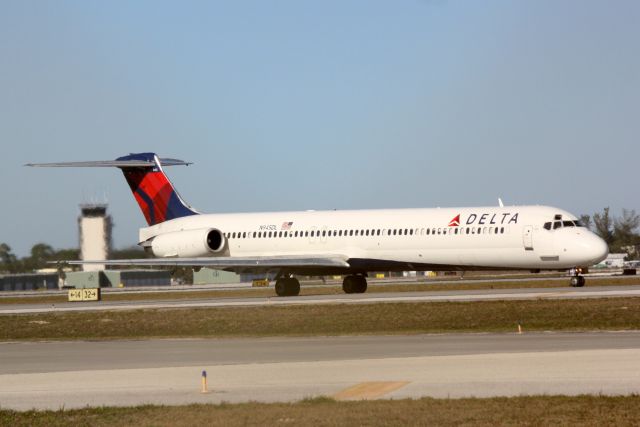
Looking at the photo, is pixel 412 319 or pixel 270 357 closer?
pixel 270 357

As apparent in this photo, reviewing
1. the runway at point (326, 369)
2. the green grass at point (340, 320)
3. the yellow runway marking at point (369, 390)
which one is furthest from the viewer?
the green grass at point (340, 320)

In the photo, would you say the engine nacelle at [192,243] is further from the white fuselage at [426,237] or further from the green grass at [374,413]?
the green grass at [374,413]

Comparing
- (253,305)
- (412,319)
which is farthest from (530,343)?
(253,305)

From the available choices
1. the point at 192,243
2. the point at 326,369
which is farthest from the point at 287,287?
the point at 326,369

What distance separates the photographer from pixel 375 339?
30.6 meters

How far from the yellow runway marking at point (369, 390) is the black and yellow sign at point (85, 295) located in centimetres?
4737

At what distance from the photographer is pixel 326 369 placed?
2256 centimetres

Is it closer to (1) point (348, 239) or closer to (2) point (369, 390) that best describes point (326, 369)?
(2) point (369, 390)

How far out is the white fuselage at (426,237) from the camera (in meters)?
49.0

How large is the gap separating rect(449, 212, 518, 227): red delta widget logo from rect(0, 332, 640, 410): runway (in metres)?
20.1

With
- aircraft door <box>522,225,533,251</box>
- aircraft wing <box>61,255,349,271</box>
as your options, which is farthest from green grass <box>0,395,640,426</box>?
aircraft wing <box>61,255,349,271</box>

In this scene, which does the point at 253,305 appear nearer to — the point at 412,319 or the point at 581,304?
the point at 412,319

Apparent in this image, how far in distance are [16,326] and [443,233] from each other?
19871 millimetres

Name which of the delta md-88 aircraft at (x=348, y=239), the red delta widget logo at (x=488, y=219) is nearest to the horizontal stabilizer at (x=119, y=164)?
the delta md-88 aircraft at (x=348, y=239)
